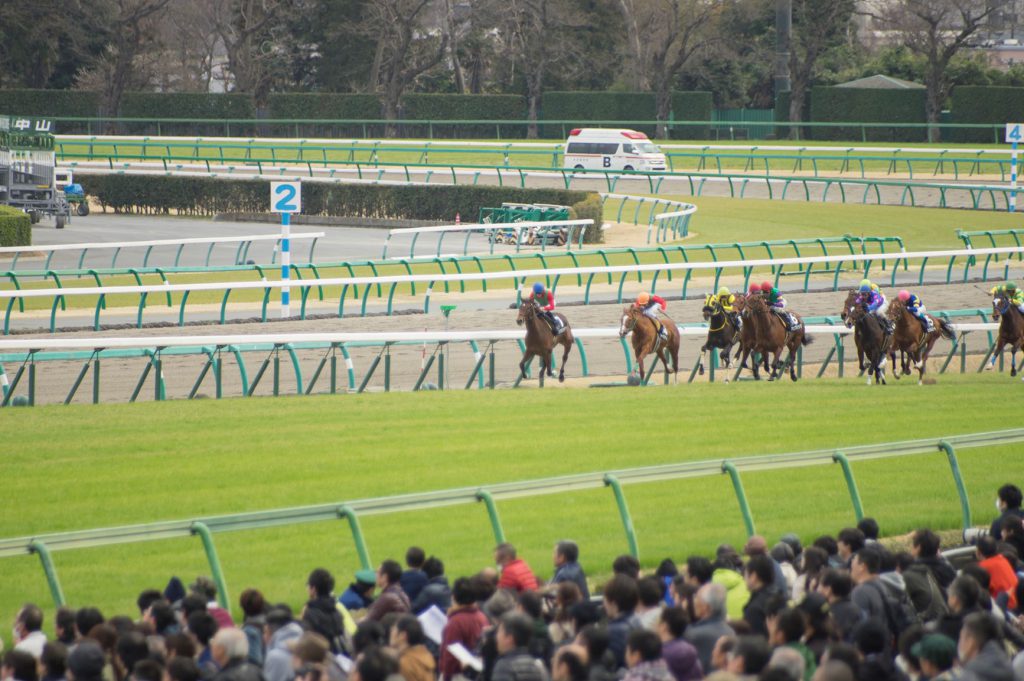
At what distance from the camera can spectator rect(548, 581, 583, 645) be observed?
6.23 meters

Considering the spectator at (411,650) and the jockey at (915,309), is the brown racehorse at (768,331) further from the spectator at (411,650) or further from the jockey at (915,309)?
the spectator at (411,650)

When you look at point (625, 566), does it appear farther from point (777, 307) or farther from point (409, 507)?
point (777, 307)

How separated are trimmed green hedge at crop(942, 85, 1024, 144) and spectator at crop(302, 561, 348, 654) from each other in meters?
44.7

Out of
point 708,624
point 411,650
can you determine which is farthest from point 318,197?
point 411,650

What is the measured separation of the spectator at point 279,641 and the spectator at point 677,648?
4.88ft

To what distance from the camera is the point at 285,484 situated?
10.2 metres

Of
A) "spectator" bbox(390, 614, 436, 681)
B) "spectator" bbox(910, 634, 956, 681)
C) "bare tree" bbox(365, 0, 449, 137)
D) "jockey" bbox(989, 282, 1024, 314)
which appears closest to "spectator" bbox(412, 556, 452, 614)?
"spectator" bbox(390, 614, 436, 681)

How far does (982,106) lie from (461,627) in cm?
4762

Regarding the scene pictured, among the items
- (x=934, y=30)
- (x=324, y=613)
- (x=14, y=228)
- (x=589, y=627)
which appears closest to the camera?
(x=589, y=627)

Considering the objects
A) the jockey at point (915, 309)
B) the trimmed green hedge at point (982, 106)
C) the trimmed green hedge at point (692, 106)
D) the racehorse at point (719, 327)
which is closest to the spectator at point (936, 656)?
the racehorse at point (719, 327)

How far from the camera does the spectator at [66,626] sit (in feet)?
20.0

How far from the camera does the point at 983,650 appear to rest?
552 centimetres

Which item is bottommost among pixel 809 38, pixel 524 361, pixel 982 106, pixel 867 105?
pixel 524 361

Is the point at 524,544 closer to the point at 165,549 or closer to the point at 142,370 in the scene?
the point at 165,549
